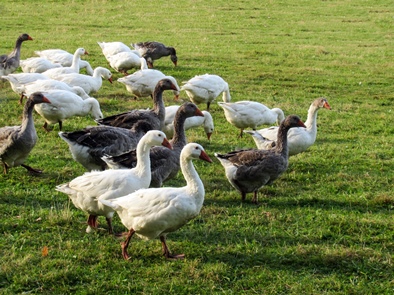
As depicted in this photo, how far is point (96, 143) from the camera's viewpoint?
884 centimetres

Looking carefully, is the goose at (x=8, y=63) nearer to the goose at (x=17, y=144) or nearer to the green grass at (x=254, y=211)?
the green grass at (x=254, y=211)

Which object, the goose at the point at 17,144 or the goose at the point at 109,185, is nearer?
the goose at the point at 109,185

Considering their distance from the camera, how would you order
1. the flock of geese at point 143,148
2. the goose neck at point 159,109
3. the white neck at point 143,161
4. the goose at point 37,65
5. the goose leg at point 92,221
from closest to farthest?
1. the flock of geese at point 143,148
2. the white neck at point 143,161
3. the goose leg at point 92,221
4. the goose neck at point 159,109
5. the goose at point 37,65

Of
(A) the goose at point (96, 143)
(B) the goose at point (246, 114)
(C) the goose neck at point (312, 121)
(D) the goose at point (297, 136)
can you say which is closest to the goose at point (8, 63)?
(B) the goose at point (246, 114)

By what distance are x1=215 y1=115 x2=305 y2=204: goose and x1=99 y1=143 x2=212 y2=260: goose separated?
1947mm

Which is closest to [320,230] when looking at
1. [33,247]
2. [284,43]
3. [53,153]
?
[33,247]

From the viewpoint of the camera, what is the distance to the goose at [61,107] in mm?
11203

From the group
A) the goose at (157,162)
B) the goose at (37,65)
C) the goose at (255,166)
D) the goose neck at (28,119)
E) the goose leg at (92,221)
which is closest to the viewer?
the goose leg at (92,221)

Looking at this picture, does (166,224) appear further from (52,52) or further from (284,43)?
(284,43)

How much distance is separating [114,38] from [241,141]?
12275 mm

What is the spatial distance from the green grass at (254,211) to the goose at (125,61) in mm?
596

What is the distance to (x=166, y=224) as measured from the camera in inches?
252

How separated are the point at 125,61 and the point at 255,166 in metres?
8.74

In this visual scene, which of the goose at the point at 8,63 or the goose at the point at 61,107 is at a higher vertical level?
the goose at the point at 61,107
